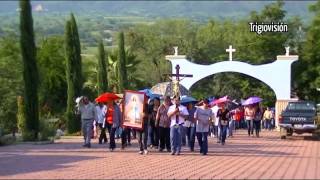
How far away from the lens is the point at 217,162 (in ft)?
59.5

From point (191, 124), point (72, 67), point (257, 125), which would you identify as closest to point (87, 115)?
point (191, 124)

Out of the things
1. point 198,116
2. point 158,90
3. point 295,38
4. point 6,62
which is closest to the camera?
point 198,116

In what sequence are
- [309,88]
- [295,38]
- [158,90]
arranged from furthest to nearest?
[295,38]
[309,88]
[158,90]

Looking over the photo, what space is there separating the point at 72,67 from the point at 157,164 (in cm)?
2117

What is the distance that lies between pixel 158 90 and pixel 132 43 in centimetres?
4060

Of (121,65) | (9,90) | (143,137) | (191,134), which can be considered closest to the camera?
(143,137)

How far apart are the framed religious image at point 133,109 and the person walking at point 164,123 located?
60 centimetres

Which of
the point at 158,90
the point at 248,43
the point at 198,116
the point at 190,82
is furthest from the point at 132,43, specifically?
the point at 198,116

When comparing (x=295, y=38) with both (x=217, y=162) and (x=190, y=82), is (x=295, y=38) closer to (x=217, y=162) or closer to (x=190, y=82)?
(x=190, y=82)

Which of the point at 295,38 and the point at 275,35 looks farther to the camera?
the point at 295,38

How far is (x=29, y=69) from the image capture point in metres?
29.3

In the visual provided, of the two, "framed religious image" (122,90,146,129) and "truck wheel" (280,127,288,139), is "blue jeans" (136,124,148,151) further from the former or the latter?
"truck wheel" (280,127,288,139)

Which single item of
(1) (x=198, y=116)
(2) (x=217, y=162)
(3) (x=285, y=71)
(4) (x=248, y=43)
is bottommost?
(2) (x=217, y=162)

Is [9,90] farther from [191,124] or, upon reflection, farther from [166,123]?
[166,123]
